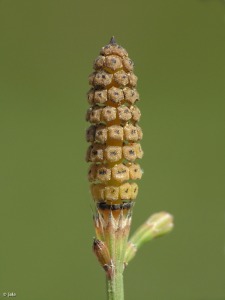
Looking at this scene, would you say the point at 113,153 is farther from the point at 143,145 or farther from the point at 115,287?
the point at 143,145

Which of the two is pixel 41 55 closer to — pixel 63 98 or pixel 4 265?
pixel 63 98

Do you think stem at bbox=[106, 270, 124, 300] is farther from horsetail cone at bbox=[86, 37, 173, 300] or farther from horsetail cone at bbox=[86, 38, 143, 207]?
horsetail cone at bbox=[86, 38, 143, 207]

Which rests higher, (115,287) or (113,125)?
(113,125)

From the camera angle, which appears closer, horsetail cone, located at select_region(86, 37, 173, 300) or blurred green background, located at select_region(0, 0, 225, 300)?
horsetail cone, located at select_region(86, 37, 173, 300)

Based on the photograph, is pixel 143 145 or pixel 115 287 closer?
pixel 115 287

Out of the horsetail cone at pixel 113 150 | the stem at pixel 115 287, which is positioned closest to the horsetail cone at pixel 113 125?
the horsetail cone at pixel 113 150

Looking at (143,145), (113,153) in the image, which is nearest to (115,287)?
(113,153)

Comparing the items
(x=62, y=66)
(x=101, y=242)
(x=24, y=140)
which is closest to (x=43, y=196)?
(x=24, y=140)

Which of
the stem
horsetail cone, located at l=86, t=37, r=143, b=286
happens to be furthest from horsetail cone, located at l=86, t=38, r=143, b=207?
the stem
